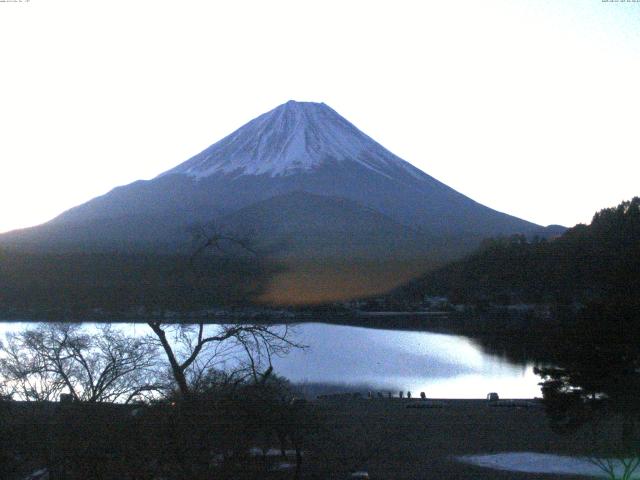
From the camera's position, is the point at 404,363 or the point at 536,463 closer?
the point at 536,463

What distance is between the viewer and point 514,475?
241 inches

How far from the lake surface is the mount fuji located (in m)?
1.60

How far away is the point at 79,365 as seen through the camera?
518cm

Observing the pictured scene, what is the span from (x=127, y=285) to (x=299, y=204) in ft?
63.7

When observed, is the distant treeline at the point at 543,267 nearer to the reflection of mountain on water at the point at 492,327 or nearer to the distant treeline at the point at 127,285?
the reflection of mountain on water at the point at 492,327

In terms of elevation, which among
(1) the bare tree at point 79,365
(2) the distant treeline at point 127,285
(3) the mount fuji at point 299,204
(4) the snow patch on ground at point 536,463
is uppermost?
(3) the mount fuji at point 299,204

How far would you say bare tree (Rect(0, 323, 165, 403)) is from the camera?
4695 mm

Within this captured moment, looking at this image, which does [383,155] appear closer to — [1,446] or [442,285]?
[442,285]

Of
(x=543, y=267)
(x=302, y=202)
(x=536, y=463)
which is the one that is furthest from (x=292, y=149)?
(x=536, y=463)

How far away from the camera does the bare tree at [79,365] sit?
470 cm

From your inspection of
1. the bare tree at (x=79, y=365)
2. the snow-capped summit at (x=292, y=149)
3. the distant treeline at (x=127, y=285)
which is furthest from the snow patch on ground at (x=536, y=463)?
the snow-capped summit at (x=292, y=149)

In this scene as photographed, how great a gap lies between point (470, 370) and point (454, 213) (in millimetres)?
26245

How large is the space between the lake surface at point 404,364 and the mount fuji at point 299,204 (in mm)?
1604

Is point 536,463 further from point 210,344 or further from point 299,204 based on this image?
point 299,204
